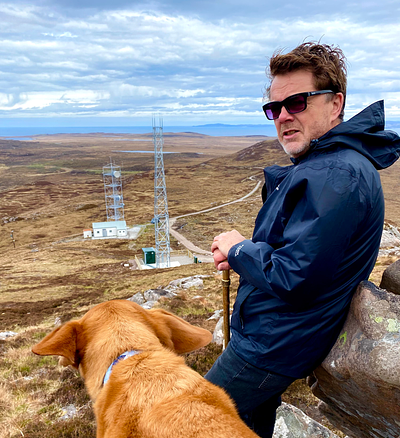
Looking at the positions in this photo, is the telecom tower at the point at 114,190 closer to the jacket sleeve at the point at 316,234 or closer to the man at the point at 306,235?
the man at the point at 306,235

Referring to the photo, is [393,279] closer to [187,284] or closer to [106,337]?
[106,337]

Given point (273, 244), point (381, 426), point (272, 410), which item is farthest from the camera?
point (272, 410)

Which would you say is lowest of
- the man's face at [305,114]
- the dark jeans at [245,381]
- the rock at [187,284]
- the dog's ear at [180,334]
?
the rock at [187,284]

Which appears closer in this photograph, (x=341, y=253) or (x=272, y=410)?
(x=341, y=253)

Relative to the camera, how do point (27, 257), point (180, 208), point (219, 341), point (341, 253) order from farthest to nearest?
1. point (180, 208)
2. point (27, 257)
3. point (219, 341)
4. point (341, 253)

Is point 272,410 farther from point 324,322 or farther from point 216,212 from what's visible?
point 216,212

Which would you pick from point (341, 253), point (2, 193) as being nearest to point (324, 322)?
point (341, 253)

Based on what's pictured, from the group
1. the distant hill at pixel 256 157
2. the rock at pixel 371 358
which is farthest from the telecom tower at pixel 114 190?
the distant hill at pixel 256 157

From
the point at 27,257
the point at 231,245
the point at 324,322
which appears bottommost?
the point at 27,257
